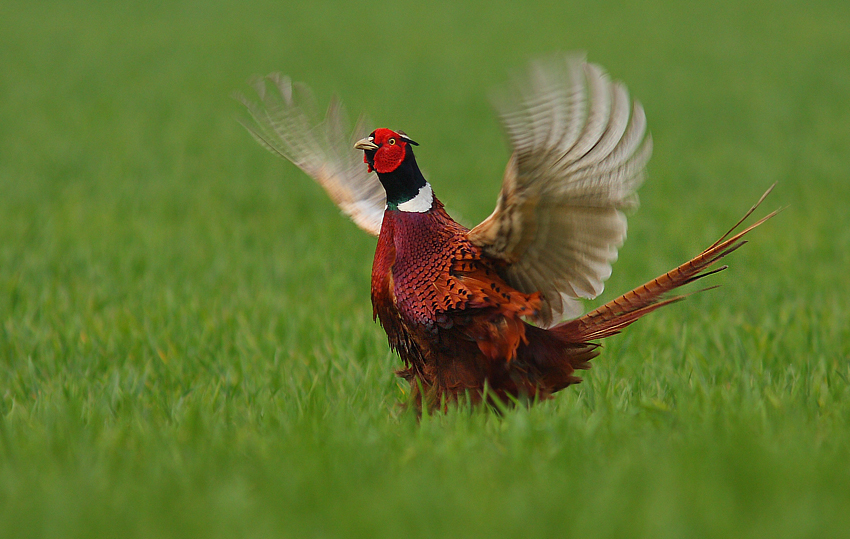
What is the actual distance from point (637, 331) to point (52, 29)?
23711 millimetres

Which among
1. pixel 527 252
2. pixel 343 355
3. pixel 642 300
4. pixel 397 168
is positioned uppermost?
pixel 397 168

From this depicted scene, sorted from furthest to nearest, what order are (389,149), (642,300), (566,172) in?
(642,300) < (389,149) < (566,172)

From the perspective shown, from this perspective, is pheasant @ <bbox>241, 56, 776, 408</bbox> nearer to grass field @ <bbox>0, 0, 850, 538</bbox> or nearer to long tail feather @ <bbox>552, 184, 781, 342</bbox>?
long tail feather @ <bbox>552, 184, 781, 342</bbox>

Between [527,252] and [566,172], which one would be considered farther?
[527,252]

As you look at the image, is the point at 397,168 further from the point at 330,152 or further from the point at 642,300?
the point at 642,300

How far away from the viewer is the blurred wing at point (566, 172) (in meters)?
2.69

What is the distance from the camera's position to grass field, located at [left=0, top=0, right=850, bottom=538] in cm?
223

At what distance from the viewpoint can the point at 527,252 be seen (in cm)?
306

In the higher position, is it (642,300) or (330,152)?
(330,152)

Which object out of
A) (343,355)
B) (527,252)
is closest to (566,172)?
(527,252)

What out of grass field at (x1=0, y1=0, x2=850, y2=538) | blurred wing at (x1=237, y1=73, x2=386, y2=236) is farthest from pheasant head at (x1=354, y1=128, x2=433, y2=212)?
grass field at (x1=0, y1=0, x2=850, y2=538)

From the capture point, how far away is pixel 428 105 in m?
14.9

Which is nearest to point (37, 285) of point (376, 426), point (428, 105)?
point (376, 426)

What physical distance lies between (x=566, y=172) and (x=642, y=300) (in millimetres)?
654
